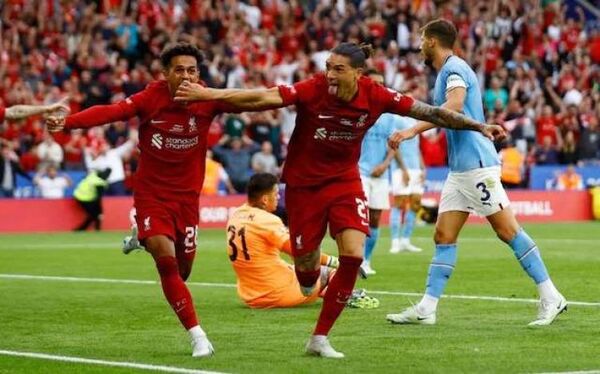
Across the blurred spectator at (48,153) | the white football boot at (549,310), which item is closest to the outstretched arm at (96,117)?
the white football boot at (549,310)

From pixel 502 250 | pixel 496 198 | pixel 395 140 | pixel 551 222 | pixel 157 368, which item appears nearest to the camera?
pixel 157 368

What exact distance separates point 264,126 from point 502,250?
12.6m

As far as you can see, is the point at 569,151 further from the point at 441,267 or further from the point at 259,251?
the point at 441,267

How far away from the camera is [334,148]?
11344mm

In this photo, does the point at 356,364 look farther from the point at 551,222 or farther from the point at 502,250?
the point at 551,222

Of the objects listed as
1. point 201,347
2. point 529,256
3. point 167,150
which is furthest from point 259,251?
point 201,347

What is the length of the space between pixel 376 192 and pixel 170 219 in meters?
8.77

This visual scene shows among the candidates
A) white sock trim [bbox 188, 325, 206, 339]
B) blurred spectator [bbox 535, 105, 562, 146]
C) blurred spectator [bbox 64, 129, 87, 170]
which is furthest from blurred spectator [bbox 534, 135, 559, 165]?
white sock trim [bbox 188, 325, 206, 339]

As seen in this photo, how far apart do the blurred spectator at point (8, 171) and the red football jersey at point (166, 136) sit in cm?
1989

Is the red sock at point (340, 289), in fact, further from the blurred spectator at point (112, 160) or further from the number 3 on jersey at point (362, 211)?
the blurred spectator at point (112, 160)

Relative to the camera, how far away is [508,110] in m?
38.0

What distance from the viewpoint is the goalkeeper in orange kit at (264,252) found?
1445 cm

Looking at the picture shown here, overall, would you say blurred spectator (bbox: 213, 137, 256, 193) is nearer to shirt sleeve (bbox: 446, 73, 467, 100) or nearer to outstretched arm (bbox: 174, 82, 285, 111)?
shirt sleeve (bbox: 446, 73, 467, 100)

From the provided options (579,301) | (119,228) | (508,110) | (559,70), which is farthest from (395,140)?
(559,70)
